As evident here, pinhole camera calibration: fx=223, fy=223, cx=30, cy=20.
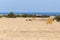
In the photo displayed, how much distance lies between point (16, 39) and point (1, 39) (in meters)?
1.13

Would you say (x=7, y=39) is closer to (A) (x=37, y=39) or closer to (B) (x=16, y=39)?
(B) (x=16, y=39)

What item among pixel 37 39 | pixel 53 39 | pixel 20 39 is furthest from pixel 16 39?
pixel 53 39

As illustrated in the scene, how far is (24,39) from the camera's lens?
16781 millimetres

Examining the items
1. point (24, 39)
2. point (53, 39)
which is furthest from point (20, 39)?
point (53, 39)

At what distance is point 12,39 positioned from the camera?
54.5 feet

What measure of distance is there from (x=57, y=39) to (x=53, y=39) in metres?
0.36

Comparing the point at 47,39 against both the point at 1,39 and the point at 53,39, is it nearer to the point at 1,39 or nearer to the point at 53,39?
the point at 53,39

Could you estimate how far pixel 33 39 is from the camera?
16.7 metres

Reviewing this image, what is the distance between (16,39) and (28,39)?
2.95 feet

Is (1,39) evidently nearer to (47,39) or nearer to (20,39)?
(20,39)

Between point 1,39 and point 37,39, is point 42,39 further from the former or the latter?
point 1,39

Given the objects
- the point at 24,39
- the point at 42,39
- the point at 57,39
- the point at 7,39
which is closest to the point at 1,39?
the point at 7,39

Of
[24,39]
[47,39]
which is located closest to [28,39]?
[24,39]

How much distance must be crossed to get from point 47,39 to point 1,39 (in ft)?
11.2
